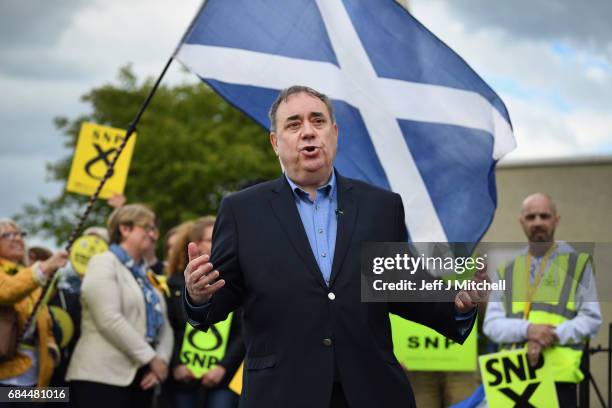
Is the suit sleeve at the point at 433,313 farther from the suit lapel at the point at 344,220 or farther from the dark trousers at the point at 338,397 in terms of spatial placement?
the dark trousers at the point at 338,397

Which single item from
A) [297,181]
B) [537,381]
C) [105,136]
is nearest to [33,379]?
[105,136]

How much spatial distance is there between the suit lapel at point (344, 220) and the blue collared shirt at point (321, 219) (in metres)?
0.03

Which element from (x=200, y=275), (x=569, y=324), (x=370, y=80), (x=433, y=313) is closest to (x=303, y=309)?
(x=200, y=275)

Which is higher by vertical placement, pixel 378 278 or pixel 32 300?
pixel 32 300

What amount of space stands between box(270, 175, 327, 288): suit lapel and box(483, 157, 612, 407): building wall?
29.9ft

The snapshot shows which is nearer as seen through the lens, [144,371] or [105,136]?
[144,371]

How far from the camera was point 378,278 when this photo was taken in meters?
3.80

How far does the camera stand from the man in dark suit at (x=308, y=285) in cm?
363

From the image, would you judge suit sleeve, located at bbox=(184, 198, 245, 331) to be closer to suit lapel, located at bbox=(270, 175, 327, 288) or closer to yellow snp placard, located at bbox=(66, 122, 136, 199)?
suit lapel, located at bbox=(270, 175, 327, 288)

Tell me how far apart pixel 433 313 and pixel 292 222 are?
678mm

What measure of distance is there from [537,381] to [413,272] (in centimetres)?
320

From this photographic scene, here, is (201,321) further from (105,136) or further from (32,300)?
(105,136)

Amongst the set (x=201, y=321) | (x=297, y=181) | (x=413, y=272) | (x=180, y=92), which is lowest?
(x=201, y=321)

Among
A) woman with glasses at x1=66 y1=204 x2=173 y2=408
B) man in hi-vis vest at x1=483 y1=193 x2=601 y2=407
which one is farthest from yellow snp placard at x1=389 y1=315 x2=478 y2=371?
woman with glasses at x1=66 y1=204 x2=173 y2=408
